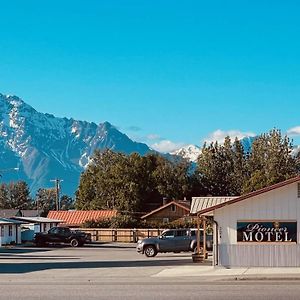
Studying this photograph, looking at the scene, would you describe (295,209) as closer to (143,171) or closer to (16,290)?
(16,290)

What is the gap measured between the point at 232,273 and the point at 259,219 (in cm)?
359

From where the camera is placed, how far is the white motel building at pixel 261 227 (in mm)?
31750

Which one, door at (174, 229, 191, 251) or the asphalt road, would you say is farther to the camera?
door at (174, 229, 191, 251)

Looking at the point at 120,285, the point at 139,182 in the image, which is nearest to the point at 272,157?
the point at 139,182

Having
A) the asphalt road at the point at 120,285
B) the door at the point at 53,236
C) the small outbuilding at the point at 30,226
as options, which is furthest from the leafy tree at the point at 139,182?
the asphalt road at the point at 120,285

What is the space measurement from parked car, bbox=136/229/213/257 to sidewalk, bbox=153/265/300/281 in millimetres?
11037

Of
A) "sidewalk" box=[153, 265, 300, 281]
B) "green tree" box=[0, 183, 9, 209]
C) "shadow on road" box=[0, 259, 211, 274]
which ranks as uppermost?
"green tree" box=[0, 183, 9, 209]

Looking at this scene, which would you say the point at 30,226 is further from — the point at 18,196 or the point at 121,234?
the point at 18,196

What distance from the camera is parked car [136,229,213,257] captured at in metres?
44.4

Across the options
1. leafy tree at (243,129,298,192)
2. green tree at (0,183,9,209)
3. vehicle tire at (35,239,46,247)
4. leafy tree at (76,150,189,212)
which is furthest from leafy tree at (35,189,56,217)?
vehicle tire at (35,239,46,247)

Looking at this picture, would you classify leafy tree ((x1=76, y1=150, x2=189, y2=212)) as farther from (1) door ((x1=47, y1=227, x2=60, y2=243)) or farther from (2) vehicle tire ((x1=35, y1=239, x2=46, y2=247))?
(1) door ((x1=47, y1=227, x2=60, y2=243))

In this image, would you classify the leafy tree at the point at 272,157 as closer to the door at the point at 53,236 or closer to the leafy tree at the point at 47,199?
the door at the point at 53,236

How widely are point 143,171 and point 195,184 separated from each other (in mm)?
8900

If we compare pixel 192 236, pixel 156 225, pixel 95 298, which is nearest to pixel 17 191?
pixel 156 225
